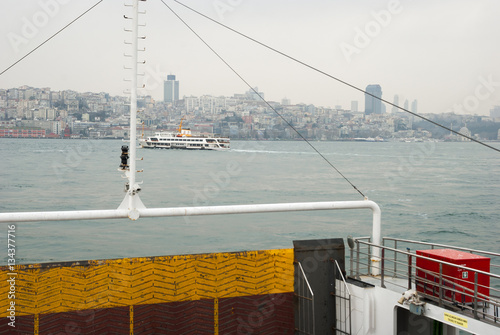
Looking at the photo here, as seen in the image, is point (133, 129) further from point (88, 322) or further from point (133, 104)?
point (88, 322)

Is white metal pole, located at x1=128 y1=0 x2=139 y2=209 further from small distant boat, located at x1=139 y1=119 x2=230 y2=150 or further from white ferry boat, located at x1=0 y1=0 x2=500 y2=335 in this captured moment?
small distant boat, located at x1=139 y1=119 x2=230 y2=150

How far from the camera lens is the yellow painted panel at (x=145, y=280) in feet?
27.9

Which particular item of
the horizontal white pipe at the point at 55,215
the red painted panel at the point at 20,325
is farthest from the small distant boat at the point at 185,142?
the red painted panel at the point at 20,325

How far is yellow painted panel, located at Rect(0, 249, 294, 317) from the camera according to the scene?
8500mm

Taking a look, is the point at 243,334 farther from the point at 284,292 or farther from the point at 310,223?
the point at 310,223

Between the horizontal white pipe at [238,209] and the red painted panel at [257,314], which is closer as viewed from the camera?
the horizontal white pipe at [238,209]

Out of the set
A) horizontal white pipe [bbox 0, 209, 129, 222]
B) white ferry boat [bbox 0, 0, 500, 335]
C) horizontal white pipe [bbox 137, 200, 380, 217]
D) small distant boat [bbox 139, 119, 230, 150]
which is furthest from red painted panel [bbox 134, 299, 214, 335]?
small distant boat [bbox 139, 119, 230, 150]

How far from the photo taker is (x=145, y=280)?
9.03 m

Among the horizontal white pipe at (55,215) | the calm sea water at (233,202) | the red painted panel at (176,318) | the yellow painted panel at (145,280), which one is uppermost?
the horizontal white pipe at (55,215)

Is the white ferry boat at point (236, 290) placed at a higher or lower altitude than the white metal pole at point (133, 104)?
lower

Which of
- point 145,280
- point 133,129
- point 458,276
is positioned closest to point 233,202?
point 145,280

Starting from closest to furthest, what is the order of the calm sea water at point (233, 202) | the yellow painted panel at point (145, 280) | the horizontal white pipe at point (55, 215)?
Result: 1. the horizontal white pipe at point (55, 215)
2. the yellow painted panel at point (145, 280)
3. the calm sea water at point (233, 202)

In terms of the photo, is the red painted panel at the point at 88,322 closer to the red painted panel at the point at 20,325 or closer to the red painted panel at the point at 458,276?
the red painted panel at the point at 20,325

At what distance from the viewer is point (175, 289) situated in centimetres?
916
